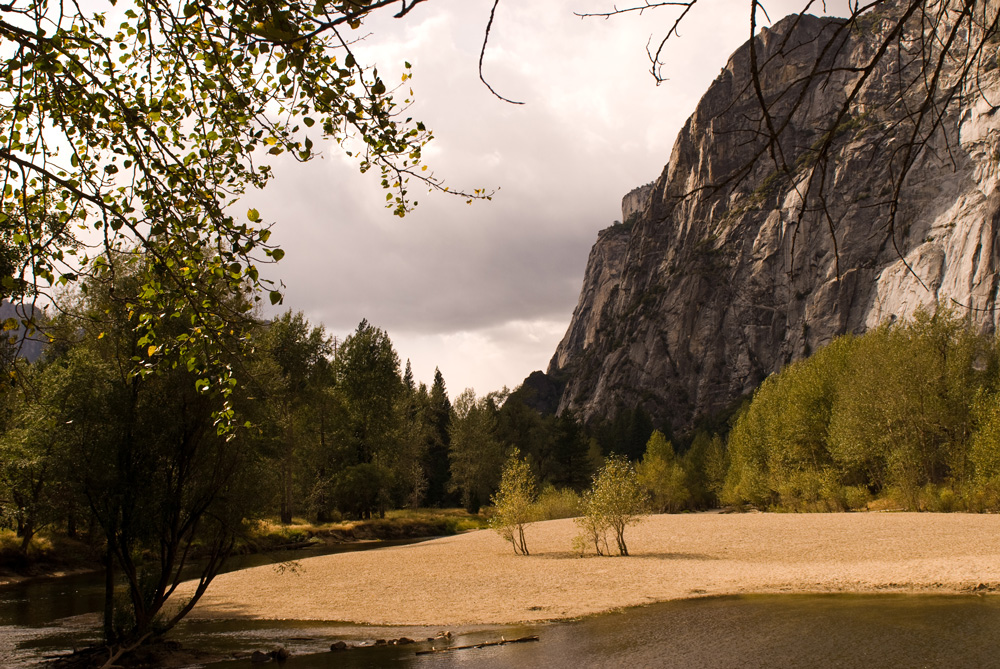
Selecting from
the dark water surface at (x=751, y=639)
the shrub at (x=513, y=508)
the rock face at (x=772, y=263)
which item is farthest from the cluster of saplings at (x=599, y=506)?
the rock face at (x=772, y=263)

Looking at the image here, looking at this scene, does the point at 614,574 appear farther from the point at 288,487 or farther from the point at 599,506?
the point at 288,487

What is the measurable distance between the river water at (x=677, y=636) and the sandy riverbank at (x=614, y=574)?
53.1 inches

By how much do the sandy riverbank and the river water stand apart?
1350mm

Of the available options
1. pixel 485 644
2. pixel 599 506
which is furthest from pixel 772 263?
pixel 485 644

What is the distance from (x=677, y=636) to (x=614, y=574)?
896 centimetres

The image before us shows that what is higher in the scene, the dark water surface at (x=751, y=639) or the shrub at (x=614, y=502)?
the shrub at (x=614, y=502)

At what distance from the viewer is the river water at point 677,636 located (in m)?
12.4

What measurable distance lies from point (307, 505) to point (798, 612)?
34.2 m

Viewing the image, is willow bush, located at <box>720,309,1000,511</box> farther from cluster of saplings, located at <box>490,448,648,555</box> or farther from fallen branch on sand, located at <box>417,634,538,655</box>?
fallen branch on sand, located at <box>417,634,538,655</box>

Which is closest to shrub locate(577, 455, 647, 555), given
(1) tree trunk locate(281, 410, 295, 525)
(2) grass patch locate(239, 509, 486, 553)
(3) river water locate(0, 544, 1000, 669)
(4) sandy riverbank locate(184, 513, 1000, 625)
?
(4) sandy riverbank locate(184, 513, 1000, 625)

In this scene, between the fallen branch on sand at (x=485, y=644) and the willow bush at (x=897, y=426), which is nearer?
the fallen branch on sand at (x=485, y=644)

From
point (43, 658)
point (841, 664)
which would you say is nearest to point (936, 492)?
point (841, 664)

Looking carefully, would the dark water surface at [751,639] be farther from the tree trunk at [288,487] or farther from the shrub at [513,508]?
the tree trunk at [288,487]

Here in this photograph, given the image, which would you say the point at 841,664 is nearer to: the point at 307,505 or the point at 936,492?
the point at 936,492
